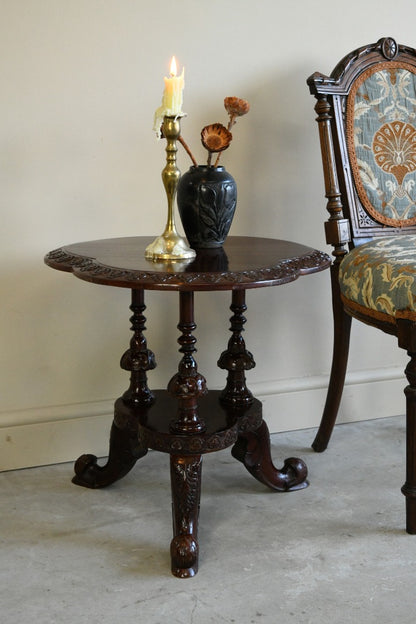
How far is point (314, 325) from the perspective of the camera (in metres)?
2.06

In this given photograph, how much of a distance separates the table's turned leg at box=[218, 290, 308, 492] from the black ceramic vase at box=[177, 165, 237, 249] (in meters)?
0.20

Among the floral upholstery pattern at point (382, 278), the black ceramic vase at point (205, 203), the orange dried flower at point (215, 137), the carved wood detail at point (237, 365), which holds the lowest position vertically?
the carved wood detail at point (237, 365)

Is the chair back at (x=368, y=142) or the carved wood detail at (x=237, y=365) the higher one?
the chair back at (x=368, y=142)

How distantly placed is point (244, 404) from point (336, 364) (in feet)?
1.13

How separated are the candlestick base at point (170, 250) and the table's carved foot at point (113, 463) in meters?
0.44

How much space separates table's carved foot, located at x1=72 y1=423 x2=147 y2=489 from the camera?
1.64m

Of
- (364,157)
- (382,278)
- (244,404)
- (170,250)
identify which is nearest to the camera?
(170,250)

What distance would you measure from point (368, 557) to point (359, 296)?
51 centimetres

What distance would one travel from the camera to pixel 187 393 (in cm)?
138

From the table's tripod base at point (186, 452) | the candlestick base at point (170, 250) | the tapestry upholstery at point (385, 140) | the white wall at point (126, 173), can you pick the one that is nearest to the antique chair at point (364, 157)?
the tapestry upholstery at point (385, 140)

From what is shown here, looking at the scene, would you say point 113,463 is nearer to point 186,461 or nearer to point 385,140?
point 186,461

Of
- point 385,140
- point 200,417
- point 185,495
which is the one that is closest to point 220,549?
point 185,495

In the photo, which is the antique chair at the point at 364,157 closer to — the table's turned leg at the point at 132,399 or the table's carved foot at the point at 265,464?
the table's carved foot at the point at 265,464

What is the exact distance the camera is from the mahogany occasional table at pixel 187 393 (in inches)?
49.8
